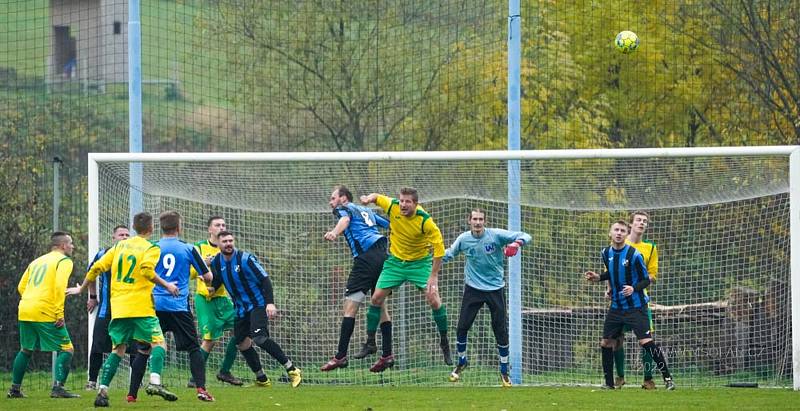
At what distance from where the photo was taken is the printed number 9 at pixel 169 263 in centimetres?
1038

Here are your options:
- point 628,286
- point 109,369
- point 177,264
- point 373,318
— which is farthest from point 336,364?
point 628,286

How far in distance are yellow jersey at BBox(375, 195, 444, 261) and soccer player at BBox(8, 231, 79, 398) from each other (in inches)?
127

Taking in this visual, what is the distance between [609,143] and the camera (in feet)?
57.0

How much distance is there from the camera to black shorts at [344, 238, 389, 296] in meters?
12.4

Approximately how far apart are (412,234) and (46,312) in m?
3.73

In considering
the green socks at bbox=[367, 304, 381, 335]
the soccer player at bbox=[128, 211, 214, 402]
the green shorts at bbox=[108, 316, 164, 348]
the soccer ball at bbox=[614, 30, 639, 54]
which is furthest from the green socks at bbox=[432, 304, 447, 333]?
the soccer ball at bbox=[614, 30, 639, 54]

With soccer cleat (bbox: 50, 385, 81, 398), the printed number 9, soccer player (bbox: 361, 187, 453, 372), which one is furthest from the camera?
soccer player (bbox: 361, 187, 453, 372)

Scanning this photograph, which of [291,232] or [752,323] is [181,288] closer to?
[291,232]

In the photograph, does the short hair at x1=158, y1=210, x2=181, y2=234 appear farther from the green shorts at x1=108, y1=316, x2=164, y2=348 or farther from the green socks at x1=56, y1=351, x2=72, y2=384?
the green socks at x1=56, y1=351, x2=72, y2=384

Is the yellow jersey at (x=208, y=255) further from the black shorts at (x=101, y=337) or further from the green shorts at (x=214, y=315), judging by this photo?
→ the black shorts at (x=101, y=337)

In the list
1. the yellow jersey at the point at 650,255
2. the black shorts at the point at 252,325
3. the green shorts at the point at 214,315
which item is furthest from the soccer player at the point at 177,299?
the yellow jersey at the point at 650,255

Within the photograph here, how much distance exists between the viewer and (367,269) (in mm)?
12445

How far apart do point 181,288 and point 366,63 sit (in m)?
6.94

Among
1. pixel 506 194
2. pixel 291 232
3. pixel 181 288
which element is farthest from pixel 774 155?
pixel 181 288
